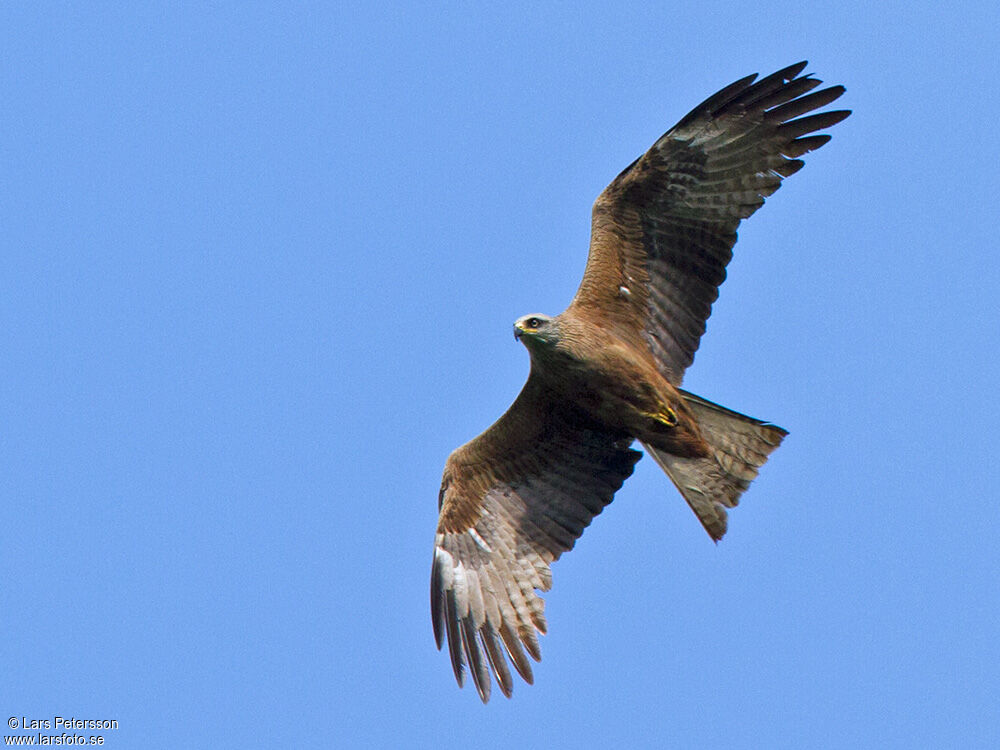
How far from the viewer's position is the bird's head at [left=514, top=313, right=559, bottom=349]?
13156 millimetres

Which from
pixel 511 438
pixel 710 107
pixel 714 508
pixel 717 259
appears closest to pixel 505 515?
pixel 511 438

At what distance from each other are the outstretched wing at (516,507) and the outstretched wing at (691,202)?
3.15 feet

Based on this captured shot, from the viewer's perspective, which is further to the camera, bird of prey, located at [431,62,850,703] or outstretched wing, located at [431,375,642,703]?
outstretched wing, located at [431,375,642,703]

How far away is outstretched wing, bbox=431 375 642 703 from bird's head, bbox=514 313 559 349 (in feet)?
2.24

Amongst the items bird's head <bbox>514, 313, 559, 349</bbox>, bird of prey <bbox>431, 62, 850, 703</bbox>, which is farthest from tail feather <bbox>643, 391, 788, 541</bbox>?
bird's head <bbox>514, 313, 559, 349</bbox>

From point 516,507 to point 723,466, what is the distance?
1796 millimetres

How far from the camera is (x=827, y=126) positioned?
1335 cm

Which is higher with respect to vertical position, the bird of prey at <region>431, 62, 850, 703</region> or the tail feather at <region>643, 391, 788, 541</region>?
the bird of prey at <region>431, 62, 850, 703</region>

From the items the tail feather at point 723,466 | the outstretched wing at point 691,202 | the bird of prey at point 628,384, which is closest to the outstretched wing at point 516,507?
the bird of prey at point 628,384

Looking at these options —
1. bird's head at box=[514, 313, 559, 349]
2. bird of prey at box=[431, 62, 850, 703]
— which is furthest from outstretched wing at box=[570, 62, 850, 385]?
bird's head at box=[514, 313, 559, 349]

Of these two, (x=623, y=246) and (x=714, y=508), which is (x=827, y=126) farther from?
(x=714, y=508)

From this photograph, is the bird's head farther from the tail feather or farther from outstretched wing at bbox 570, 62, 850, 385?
the tail feather

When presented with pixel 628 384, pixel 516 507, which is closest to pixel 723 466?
pixel 628 384

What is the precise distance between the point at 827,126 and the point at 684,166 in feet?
3.76
